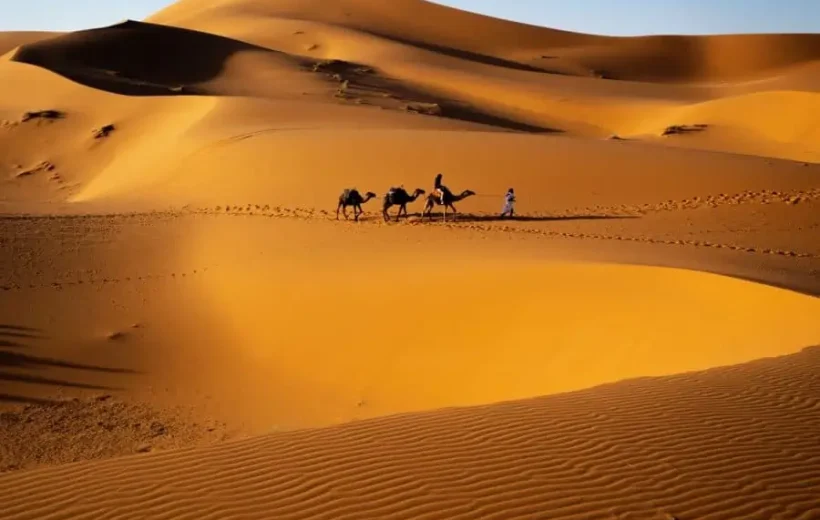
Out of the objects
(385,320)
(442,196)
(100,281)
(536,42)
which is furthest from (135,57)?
(536,42)

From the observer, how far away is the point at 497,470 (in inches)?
204

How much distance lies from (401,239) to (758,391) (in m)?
10.9

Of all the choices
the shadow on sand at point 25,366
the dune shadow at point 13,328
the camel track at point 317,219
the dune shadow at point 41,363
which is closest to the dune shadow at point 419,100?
the camel track at point 317,219

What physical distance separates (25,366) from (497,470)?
8.47 meters

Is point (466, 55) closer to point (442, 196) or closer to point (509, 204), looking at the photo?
point (509, 204)

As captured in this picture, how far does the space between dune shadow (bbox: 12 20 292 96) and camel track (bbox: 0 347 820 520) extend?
117 ft

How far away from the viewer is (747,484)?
4.91 m

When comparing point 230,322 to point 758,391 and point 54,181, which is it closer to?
point 758,391

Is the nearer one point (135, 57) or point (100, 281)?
point (100, 281)

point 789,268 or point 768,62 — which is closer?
point 789,268

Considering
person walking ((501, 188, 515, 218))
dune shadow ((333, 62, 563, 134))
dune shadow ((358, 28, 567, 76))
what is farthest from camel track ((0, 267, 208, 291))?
dune shadow ((358, 28, 567, 76))

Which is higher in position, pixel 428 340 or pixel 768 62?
pixel 768 62

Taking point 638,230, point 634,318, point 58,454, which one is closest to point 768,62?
point 638,230

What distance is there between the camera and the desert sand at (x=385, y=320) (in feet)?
16.8
